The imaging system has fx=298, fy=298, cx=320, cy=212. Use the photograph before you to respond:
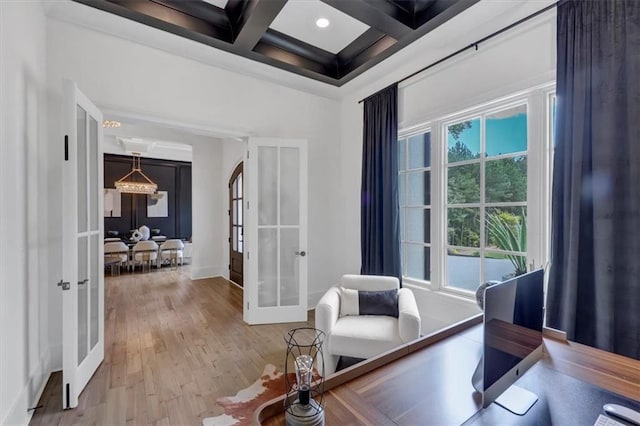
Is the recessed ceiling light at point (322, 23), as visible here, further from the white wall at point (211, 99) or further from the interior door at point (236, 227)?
the interior door at point (236, 227)

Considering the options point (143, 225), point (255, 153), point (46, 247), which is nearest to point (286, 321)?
point (255, 153)

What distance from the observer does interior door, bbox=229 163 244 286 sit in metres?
5.67

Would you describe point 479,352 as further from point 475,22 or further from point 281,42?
point 281,42

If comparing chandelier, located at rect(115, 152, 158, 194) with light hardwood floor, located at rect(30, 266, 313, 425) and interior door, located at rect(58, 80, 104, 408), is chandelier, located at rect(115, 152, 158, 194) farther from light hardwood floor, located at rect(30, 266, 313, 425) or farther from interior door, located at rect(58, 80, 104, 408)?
interior door, located at rect(58, 80, 104, 408)

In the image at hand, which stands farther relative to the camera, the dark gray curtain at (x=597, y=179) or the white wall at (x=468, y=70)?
the white wall at (x=468, y=70)

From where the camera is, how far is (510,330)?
100cm

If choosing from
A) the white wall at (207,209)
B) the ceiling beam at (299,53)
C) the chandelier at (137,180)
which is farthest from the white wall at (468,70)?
the chandelier at (137,180)

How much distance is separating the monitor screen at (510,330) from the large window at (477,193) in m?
1.58

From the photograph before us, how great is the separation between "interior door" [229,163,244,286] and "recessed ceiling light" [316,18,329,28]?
10.1 feet

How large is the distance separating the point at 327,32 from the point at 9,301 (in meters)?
3.55

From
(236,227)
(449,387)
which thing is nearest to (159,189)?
(236,227)

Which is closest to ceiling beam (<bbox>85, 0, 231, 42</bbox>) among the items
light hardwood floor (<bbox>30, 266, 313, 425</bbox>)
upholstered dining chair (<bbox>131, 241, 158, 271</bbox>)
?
light hardwood floor (<bbox>30, 266, 313, 425</bbox>)

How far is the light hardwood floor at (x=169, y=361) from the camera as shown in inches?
81.4

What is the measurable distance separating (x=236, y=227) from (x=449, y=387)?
17.5 ft
